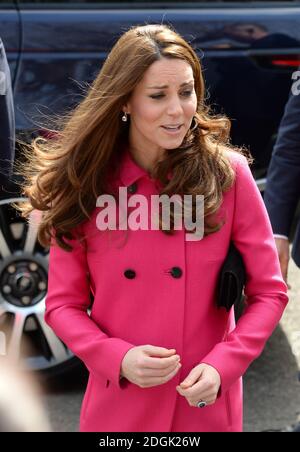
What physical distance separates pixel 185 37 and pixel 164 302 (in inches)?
77.3

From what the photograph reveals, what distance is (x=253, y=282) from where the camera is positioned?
221 centimetres

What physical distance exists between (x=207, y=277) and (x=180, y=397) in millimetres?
288

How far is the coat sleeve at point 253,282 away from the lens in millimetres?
2160

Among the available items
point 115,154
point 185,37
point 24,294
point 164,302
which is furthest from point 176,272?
point 185,37

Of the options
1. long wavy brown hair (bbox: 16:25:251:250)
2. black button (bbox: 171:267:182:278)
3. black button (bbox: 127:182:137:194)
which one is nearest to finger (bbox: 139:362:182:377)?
black button (bbox: 171:267:182:278)

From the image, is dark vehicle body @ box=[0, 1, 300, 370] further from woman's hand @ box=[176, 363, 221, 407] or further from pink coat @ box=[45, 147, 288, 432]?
woman's hand @ box=[176, 363, 221, 407]

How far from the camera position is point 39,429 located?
3.51m

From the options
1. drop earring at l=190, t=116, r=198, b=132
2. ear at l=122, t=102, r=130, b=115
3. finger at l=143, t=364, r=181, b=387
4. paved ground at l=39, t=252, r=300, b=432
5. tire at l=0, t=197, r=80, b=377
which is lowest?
paved ground at l=39, t=252, r=300, b=432

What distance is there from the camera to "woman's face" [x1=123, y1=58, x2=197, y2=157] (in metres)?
2.14

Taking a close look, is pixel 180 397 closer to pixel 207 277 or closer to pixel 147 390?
pixel 147 390

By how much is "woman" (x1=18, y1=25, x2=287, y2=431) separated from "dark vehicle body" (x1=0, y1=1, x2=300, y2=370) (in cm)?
160

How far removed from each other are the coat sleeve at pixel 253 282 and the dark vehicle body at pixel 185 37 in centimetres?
171

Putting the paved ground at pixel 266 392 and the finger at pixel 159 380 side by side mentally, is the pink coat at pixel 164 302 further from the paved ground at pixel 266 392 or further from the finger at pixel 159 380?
the paved ground at pixel 266 392

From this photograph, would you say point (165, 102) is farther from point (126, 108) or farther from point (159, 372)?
point (159, 372)
